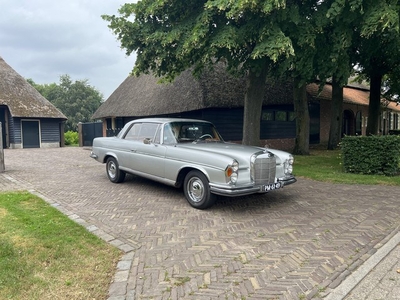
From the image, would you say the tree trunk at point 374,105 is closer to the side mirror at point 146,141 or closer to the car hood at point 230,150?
the car hood at point 230,150

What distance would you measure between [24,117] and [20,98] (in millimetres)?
1983

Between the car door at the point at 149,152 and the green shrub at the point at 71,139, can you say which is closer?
the car door at the point at 149,152

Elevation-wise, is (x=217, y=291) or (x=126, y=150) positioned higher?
(x=126, y=150)

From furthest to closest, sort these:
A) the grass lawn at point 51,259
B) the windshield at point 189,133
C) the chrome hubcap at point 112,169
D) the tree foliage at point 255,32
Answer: the chrome hubcap at point 112,169, the tree foliage at point 255,32, the windshield at point 189,133, the grass lawn at point 51,259

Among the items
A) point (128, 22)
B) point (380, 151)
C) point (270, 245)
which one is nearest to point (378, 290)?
point (270, 245)

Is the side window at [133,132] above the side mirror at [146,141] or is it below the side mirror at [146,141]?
above

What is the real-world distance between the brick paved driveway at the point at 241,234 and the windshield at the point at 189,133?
4.24 feet

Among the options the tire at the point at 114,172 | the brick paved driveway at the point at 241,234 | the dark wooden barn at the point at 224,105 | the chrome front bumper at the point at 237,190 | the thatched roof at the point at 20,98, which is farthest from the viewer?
the thatched roof at the point at 20,98

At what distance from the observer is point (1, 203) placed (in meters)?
5.90

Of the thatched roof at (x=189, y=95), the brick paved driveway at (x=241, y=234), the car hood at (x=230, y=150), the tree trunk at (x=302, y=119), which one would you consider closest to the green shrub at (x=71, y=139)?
the thatched roof at (x=189, y=95)

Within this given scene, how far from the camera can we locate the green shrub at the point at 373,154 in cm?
879

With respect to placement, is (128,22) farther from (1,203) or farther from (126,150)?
(1,203)

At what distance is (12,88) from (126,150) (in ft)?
71.9

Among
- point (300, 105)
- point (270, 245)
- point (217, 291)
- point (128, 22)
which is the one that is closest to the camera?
point (217, 291)
